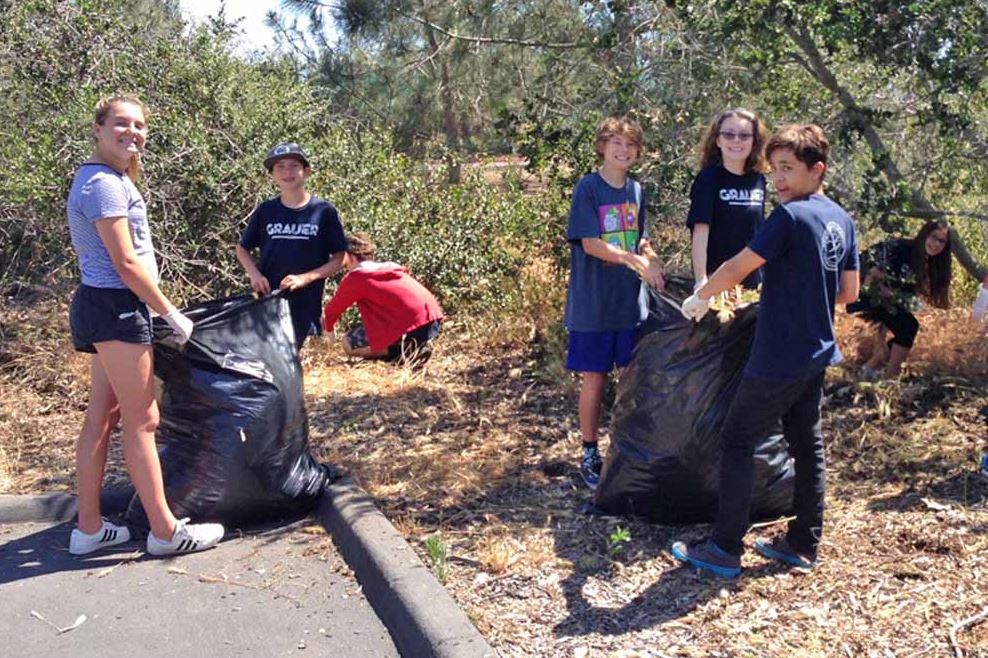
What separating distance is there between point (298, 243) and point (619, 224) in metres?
1.49

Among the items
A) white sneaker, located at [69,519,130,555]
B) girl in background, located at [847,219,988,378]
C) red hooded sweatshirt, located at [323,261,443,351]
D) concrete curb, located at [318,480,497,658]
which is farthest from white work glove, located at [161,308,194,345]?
girl in background, located at [847,219,988,378]

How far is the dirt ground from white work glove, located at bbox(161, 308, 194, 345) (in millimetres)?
1138

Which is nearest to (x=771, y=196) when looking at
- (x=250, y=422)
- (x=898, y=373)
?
(x=898, y=373)

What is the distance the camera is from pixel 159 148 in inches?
269

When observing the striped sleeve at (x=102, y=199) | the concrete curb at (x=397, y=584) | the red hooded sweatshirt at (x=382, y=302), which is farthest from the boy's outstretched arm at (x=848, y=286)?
the red hooded sweatshirt at (x=382, y=302)

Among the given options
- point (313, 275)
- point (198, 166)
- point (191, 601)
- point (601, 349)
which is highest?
point (198, 166)

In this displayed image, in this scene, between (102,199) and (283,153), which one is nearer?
(102,199)

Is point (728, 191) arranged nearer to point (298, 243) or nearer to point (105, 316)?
point (298, 243)

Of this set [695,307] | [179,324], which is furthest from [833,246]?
[179,324]

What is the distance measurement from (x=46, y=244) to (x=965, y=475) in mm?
5685

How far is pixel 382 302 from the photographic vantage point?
22.6ft

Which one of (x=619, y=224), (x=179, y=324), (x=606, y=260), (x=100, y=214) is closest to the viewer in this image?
(x=100, y=214)

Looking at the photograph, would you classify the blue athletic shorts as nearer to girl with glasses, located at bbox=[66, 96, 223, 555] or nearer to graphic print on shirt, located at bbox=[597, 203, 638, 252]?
graphic print on shirt, located at bbox=[597, 203, 638, 252]

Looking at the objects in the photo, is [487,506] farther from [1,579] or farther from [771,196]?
[771,196]
